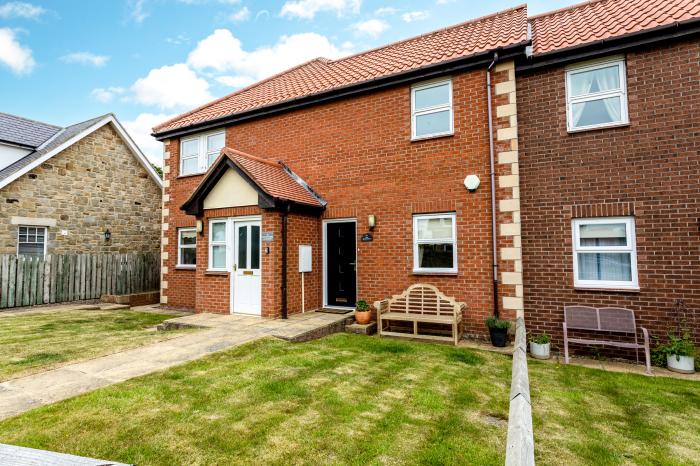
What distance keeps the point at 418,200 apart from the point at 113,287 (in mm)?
12481

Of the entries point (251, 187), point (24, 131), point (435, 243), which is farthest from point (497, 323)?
point (24, 131)

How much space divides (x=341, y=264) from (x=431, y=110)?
4617mm

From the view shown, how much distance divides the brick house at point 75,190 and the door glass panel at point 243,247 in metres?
8.98

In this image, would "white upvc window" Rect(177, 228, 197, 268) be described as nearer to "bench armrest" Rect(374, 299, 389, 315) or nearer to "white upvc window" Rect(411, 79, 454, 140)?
"bench armrest" Rect(374, 299, 389, 315)

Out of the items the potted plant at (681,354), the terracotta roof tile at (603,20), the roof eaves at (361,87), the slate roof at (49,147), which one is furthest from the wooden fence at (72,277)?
the potted plant at (681,354)

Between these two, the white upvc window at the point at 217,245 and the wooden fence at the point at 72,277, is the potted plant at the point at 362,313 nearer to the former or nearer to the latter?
the white upvc window at the point at 217,245

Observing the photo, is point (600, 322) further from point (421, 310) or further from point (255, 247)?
point (255, 247)

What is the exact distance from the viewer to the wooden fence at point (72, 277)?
11.6m

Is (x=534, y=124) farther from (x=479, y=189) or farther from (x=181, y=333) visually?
(x=181, y=333)

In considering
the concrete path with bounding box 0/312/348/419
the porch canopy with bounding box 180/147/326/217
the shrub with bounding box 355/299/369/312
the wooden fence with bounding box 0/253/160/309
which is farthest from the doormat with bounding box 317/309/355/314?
the wooden fence with bounding box 0/253/160/309

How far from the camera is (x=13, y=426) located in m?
3.56

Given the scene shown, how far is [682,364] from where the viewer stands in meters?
6.06

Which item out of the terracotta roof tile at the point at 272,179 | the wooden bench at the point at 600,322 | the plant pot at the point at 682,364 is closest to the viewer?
the plant pot at the point at 682,364

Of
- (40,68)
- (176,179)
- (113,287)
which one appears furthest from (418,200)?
(40,68)
